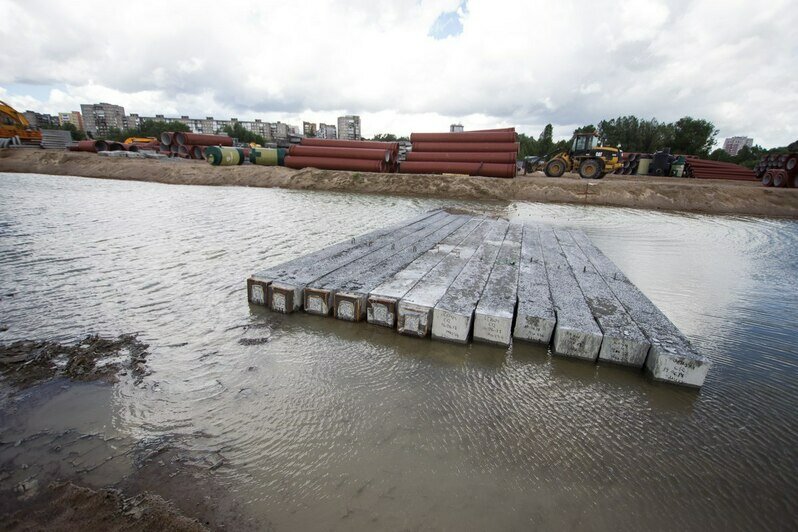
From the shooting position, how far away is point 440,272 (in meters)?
3.99

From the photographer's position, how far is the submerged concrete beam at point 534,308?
9.82 ft

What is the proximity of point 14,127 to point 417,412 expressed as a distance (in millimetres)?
36749

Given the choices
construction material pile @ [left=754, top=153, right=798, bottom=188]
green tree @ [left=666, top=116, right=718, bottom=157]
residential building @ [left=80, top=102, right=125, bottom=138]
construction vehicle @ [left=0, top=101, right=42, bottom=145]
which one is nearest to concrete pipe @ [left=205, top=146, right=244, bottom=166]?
construction vehicle @ [left=0, top=101, right=42, bottom=145]

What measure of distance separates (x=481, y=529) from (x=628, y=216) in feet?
39.1

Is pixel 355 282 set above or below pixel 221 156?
below

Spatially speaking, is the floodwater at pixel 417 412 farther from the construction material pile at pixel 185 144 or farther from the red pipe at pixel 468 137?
the construction material pile at pixel 185 144

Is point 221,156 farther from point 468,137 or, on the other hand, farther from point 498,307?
point 498,307

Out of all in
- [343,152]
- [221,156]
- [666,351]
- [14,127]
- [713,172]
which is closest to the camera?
[666,351]

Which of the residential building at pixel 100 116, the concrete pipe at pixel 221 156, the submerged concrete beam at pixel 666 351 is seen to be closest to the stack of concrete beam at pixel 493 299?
the submerged concrete beam at pixel 666 351

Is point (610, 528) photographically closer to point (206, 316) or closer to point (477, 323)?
point (477, 323)

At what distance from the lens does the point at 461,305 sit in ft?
10.3

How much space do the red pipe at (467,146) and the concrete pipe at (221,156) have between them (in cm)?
996

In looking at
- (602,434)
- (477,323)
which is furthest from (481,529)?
(477,323)

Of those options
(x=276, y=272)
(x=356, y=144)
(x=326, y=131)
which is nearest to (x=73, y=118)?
(x=326, y=131)
